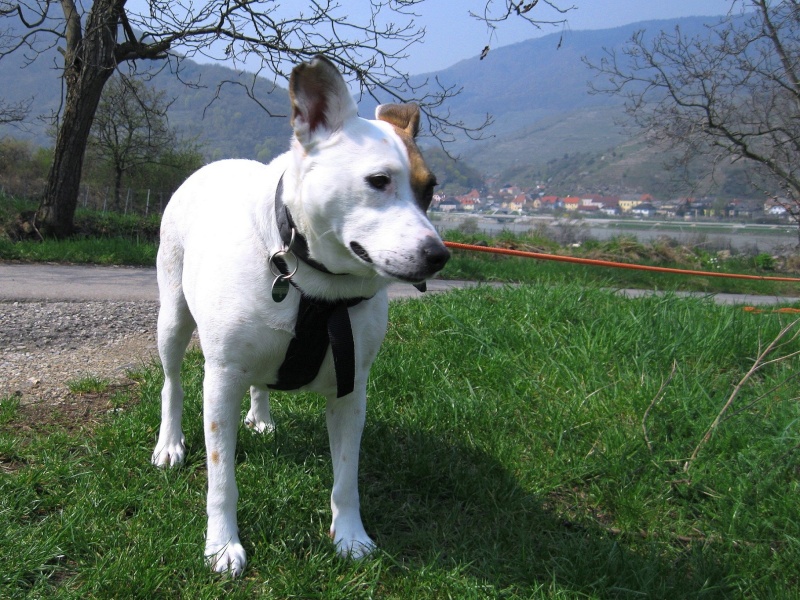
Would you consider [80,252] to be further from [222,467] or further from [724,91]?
[724,91]

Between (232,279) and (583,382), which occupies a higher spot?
(232,279)

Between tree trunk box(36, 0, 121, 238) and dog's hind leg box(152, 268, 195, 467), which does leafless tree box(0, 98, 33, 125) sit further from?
dog's hind leg box(152, 268, 195, 467)

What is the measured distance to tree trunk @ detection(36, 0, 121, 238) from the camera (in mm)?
10172

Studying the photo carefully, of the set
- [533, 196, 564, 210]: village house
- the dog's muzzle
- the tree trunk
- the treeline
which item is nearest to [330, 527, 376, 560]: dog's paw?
the dog's muzzle

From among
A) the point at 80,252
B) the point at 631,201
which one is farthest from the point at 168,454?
the point at 631,201

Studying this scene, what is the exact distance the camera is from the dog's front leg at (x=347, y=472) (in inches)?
116

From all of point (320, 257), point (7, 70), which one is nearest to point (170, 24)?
point (320, 257)

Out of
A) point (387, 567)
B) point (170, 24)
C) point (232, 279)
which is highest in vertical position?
point (170, 24)

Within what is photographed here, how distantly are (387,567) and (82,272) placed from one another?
7.61 metres

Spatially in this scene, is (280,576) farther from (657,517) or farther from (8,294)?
(8,294)

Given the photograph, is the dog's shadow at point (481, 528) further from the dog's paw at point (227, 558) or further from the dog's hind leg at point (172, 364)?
the dog's paw at point (227, 558)

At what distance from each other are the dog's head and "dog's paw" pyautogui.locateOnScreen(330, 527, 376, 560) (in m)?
1.19

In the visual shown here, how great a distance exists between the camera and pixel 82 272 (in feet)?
29.7

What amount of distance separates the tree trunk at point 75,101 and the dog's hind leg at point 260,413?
7889mm
